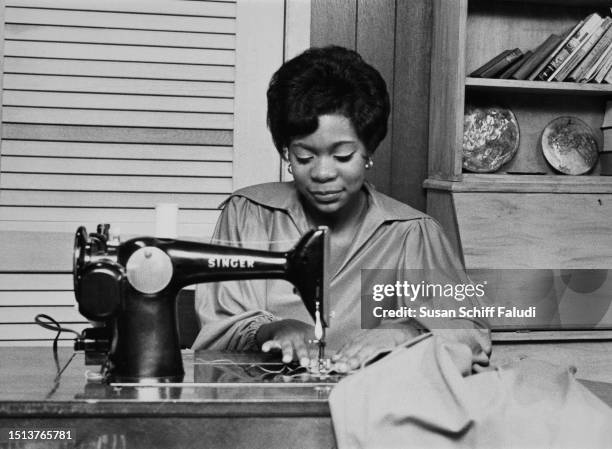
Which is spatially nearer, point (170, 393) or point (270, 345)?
point (170, 393)

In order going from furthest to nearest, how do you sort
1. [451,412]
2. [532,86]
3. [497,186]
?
[532,86] → [497,186] → [451,412]

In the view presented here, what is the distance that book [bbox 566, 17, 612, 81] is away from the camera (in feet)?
11.4

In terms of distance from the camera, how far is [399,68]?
3604 millimetres

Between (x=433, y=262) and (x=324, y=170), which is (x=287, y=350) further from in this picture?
(x=433, y=262)

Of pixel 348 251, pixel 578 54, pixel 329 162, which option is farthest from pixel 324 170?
pixel 578 54

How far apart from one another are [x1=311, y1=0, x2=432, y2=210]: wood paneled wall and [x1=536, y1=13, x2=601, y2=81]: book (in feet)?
1.50

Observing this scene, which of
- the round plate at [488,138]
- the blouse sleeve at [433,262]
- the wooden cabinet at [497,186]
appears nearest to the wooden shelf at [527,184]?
the wooden cabinet at [497,186]

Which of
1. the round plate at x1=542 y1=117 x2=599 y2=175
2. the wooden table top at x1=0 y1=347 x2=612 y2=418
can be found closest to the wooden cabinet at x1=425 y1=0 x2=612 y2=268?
the round plate at x1=542 y1=117 x2=599 y2=175

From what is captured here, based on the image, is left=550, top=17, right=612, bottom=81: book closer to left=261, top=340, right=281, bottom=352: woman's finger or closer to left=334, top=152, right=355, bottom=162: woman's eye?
left=334, top=152, right=355, bottom=162: woman's eye

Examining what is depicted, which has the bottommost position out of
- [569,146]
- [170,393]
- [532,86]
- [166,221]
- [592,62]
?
[170,393]

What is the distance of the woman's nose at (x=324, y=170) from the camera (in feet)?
7.95

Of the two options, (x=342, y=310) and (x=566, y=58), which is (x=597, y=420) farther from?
(x=566, y=58)

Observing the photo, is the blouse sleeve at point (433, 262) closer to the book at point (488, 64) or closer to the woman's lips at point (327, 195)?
the woman's lips at point (327, 195)

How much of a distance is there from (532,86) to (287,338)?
1885 millimetres
